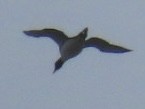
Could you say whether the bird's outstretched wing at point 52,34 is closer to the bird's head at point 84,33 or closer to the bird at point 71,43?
the bird at point 71,43

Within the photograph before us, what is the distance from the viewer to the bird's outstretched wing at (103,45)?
3472cm

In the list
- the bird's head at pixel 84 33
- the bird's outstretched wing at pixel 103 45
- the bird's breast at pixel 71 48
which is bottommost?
the bird's breast at pixel 71 48

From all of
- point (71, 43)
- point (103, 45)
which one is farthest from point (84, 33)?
point (103, 45)

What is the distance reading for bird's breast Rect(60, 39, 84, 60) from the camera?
34312 mm

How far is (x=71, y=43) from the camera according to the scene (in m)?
34.4

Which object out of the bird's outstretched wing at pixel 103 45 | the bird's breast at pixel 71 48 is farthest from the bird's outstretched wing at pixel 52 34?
the bird's outstretched wing at pixel 103 45

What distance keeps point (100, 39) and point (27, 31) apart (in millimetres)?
1874

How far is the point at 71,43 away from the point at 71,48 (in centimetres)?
14

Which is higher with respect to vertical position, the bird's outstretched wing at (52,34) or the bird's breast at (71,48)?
the bird's outstretched wing at (52,34)

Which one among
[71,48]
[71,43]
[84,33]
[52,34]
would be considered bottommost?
[71,48]

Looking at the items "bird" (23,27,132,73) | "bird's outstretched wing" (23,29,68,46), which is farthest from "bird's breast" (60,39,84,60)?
"bird's outstretched wing" (23,29,68,46)

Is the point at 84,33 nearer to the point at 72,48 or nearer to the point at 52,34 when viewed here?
the point at 72,48

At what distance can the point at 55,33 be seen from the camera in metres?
34.9

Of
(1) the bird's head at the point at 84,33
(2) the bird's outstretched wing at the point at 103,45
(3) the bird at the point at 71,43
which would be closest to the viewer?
(1) the bird's head at the point at 84,33
